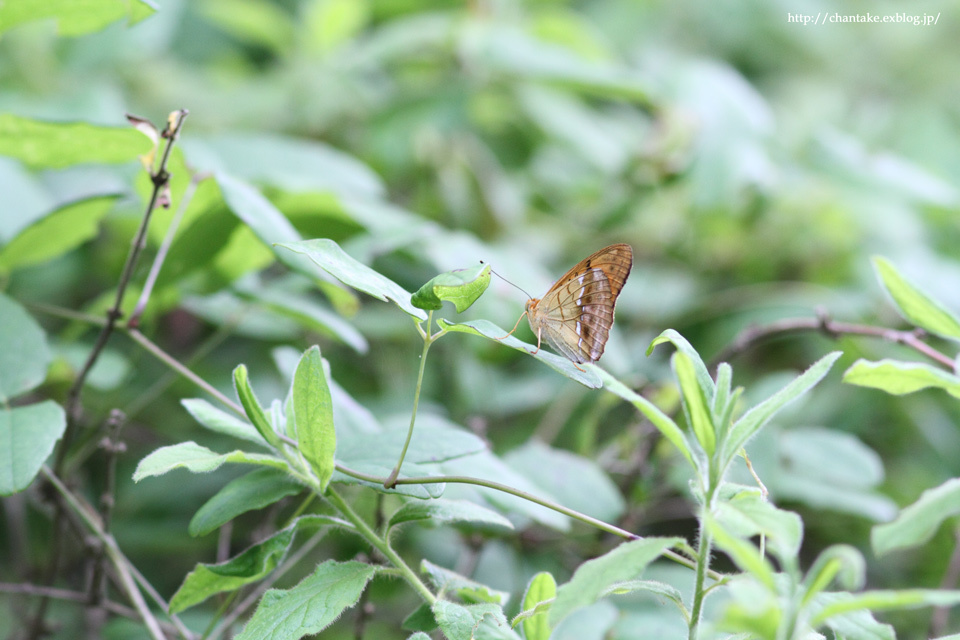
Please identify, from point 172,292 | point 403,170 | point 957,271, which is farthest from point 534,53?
point 957,271

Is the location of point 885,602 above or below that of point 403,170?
below

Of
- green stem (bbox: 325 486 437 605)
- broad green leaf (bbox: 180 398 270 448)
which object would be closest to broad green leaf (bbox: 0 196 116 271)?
broad green leaf (bbox: 180 398 270 448)

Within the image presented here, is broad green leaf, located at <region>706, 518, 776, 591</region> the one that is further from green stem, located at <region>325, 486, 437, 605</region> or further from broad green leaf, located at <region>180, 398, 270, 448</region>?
broad green leaf, located at <region>180, 398, 270, 448</region>

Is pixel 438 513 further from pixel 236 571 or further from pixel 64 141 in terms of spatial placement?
pixel 64 141

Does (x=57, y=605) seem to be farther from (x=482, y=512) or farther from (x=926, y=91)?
(x=926, y=91)

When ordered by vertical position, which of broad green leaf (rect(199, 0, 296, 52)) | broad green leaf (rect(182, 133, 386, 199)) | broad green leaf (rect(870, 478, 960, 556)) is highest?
broad green leaf (rect(199, 0, 296, 52))

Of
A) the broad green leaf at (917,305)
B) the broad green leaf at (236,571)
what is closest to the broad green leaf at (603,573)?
the broad green leaf at (236,571)

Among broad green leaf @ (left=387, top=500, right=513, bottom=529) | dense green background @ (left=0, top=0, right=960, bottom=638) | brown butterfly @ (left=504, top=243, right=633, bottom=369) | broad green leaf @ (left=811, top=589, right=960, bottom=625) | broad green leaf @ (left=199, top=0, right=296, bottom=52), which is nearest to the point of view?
broad green leaf @ (left=811, top=589, right=960, bottom=625)

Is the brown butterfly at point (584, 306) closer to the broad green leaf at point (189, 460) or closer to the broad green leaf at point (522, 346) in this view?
the broad green leaf at point (522, 346)
